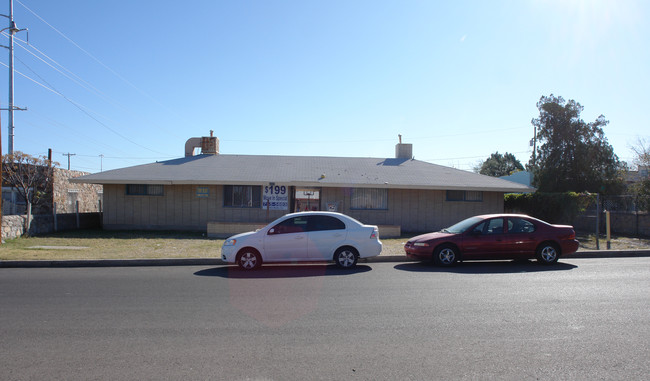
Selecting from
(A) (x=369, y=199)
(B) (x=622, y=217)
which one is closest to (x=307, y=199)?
(A) (x=369, y=199)

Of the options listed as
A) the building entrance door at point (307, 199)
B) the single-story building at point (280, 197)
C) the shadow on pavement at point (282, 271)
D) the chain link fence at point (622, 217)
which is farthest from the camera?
the building entrance door at point (307, 199)

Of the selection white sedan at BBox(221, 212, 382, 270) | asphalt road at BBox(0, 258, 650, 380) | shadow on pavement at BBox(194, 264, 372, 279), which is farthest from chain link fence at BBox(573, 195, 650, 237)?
shadow on pavement at BBox(194, 264, 372, 279)

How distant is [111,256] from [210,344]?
8.60 m

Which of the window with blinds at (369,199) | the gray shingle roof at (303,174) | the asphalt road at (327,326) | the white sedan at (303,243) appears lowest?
the asphalt road at (327,326)

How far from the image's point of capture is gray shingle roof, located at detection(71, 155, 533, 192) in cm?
1869

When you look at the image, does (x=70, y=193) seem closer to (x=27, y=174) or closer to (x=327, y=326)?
(x=27, y=174)

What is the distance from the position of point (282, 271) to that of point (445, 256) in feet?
13.4

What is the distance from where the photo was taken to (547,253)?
36.2ft

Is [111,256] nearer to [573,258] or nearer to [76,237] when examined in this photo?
[76,237]

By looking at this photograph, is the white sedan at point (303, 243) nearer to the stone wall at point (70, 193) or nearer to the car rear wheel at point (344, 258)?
the car rear wheel at point (344, 258)

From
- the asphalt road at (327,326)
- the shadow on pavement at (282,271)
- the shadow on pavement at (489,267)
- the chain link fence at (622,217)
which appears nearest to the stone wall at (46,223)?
the asphalt road at (327,326)

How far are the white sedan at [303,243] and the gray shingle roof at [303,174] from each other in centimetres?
789

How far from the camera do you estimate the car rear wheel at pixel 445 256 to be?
1080 cm

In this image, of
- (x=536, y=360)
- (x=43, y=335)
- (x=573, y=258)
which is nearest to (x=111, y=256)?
(x=43, y=335)
